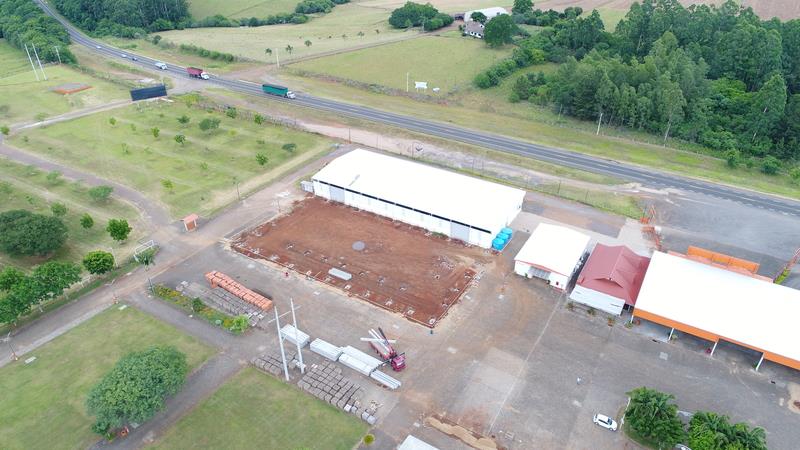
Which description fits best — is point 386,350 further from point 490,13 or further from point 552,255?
point 490,13

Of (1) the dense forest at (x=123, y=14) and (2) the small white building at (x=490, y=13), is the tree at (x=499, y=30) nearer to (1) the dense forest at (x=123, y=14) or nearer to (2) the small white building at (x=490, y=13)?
(2) the small white building at (x=490, y=13)

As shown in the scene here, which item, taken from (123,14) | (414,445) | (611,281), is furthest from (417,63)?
(414,445)

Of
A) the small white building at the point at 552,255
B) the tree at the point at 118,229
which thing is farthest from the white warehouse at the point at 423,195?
the tree at the point at 118,229

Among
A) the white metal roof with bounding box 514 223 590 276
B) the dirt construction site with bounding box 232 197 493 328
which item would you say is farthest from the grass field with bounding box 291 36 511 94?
the white metal roof with bounding box 514 223 590 276

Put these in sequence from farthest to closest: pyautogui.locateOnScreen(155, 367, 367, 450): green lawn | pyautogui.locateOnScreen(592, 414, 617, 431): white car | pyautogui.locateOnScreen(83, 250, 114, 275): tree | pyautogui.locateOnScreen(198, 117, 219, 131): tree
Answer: pyautogui.locateOnScreen(198, 117, 219, 131): tree < pyautogui.locateOnScreen(83, 250, 114, 275): tree < pyautogui.locateOnScreen(592, 414, 617, 431): white car < pyautogui.locateOnScreen(155, 367, 367, 450): green lawn

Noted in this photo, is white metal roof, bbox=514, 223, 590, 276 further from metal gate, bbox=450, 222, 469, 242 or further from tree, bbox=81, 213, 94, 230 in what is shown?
tree, bbox=81, 213, 94, 230
